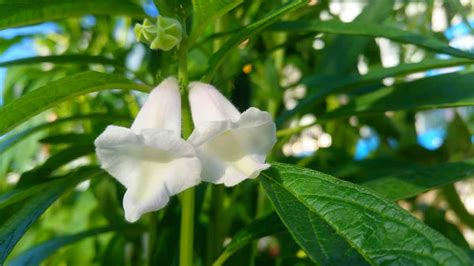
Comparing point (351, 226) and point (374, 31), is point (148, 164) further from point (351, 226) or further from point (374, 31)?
point (374, 31)

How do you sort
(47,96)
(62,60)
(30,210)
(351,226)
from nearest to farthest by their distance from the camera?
(351,226) → (47,96) → (30,210) → (62,60)

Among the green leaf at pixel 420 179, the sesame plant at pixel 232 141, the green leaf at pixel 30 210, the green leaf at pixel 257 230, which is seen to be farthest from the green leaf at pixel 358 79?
the green leaf at pixel 30 210

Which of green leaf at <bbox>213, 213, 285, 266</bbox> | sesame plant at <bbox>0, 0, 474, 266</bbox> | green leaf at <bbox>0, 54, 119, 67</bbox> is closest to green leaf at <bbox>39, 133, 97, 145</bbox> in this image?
sesame plant at <bbox>0, 0, 474, 266</bbox>

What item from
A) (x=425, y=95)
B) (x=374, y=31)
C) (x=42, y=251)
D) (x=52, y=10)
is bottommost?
(x=42, y=251)

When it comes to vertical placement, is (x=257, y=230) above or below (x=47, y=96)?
below

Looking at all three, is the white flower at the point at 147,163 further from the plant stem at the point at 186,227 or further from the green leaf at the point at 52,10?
the green leaf at the point at 52,10

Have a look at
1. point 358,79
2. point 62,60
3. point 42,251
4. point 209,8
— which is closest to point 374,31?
point 358,79

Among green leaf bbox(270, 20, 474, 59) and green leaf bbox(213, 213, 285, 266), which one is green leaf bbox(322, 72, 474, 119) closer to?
green leaf bbox(270, 20, 474, 59)
